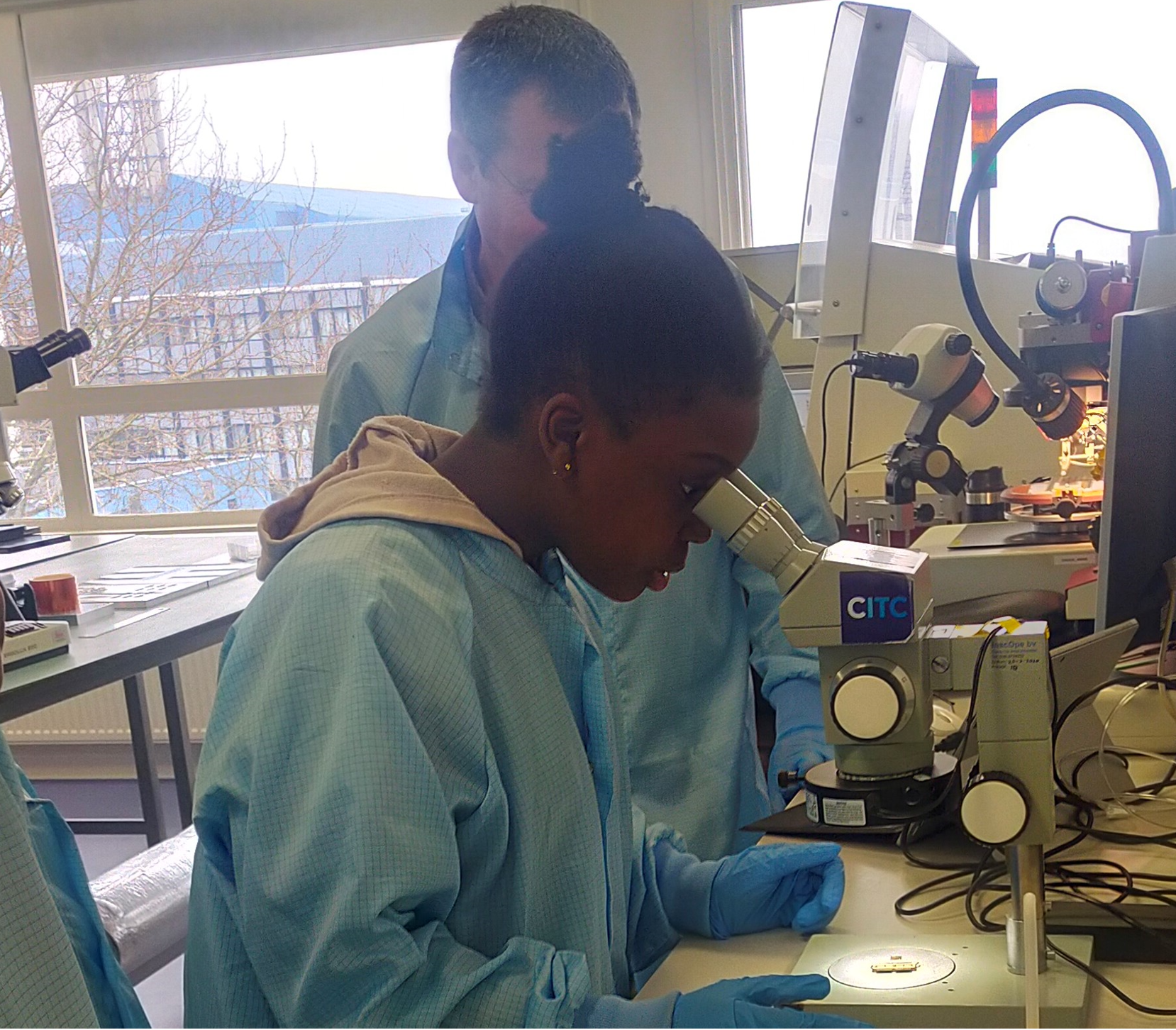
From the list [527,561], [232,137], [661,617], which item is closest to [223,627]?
[661,617]

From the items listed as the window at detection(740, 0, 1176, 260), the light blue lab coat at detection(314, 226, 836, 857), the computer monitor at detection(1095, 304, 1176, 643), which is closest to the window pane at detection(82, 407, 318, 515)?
the window at detection(740, 0, 1176, 260)

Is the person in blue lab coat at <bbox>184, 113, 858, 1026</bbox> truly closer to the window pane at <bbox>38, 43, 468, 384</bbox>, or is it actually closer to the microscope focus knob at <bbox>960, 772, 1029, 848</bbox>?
the microscope focus knob at <bbox>960, 772, 1029, 848</bbox>

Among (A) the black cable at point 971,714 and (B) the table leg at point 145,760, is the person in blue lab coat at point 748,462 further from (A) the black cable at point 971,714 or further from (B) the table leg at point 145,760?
(B) the table leg at point 145,760

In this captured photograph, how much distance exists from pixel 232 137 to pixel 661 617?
2.87 metres

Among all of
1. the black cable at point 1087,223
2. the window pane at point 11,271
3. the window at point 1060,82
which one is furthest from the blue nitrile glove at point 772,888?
the window pane at point 11,271

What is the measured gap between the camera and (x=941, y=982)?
2.69 feet

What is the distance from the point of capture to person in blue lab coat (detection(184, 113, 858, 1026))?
2.30 ft

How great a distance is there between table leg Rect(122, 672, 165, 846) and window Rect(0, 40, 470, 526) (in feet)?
2.83

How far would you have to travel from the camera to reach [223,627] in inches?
90.6

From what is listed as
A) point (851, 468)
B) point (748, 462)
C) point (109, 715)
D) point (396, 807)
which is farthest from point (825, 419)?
point (109, 715)

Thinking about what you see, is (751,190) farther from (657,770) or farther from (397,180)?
(657,770)

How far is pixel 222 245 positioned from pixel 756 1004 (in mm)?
3367

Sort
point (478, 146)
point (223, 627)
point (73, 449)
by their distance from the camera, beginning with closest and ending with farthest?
1. point (478, 146)
2. point (223, 627)
3. point (73, 449)

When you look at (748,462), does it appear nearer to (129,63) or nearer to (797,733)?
(797,733)
